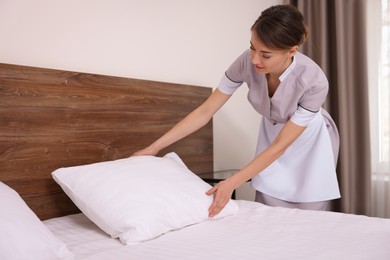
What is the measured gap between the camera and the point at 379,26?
114 inches

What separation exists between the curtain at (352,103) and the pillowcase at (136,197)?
1586 mm

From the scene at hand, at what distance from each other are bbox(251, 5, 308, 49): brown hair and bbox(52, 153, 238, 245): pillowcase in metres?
0.62

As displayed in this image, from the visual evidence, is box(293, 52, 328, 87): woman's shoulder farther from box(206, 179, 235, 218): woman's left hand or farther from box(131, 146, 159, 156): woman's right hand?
box(131, 146, 159, 156): woman's right hand

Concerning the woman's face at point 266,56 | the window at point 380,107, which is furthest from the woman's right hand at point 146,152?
the window at point 380,107

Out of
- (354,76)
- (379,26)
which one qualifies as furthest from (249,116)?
(379,26)

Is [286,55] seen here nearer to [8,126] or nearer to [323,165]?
[323,165]

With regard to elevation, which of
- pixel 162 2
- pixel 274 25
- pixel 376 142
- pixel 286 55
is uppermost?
pixel 162 2

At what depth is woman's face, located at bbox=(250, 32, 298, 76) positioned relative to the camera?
1621mm

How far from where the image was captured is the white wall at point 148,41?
1.71 metres

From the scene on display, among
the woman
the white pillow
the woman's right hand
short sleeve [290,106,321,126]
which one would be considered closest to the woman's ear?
the woman

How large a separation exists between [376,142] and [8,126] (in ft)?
7.79

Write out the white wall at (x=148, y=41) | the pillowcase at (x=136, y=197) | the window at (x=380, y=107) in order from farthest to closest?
1. the window at (x=380, y=107)
2. the white wall at (x=148, y=41)
3. the pillowcase at (x=136, y=197)

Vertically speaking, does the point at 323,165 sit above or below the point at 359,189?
above

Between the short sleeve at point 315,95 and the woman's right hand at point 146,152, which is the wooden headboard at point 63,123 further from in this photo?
the short sleeve at point 315,95
